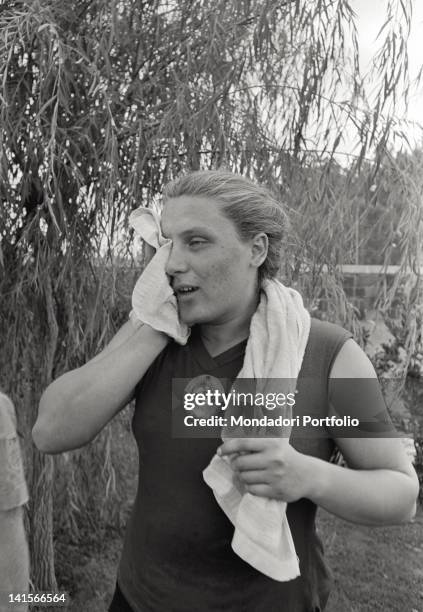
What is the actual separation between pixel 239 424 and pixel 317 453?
183 millimetres

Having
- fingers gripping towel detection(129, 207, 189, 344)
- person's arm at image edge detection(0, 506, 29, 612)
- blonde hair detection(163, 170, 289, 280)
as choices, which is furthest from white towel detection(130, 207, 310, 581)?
person's arm at image edge detection(0, 506, 29, 612)

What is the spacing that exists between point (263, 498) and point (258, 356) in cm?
30

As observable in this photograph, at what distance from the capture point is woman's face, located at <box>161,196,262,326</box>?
50.2 inches

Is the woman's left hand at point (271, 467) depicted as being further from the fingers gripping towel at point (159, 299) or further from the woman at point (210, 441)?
the fingers gripping towel at point (159, 299)

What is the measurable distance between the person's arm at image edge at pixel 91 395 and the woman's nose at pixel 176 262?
0.16 meters

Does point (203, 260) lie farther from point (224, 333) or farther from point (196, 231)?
point (224, 333)

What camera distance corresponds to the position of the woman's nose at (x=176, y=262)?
1.28 m

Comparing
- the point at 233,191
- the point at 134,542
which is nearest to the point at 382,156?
the point at 233,191

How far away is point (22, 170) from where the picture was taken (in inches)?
85.7

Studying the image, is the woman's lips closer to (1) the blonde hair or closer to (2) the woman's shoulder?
(1) the blonde hair

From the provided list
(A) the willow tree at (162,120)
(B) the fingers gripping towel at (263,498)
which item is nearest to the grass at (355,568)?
(A) the willow tree at (162,120)

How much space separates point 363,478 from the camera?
1.13 meters

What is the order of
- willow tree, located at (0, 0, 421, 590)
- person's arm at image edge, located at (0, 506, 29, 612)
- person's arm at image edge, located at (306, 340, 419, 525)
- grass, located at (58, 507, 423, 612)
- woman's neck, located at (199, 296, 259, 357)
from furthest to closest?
grass, located at (58, 507, 423, 612) → willow tree, located at (0, 0, 421, 590) → woman's neck, located at (199, 296, 259, 357) → person's arm at image edge, located at (306, 340, 419, 525) → person's arm at image edge, located at (0, 506, 29, 612)

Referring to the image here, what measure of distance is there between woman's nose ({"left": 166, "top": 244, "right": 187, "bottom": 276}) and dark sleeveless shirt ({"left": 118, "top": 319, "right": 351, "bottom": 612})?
9.0 inches
